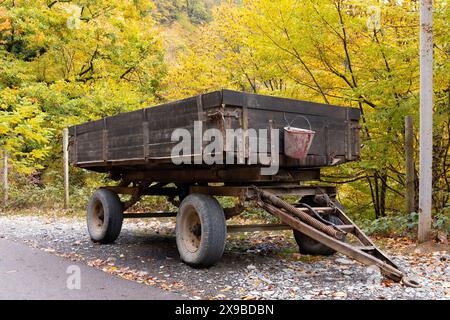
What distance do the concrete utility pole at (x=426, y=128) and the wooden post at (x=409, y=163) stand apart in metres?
1.03

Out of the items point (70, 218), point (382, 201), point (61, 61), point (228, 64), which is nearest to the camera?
point (382, 201)

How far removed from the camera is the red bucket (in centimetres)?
544

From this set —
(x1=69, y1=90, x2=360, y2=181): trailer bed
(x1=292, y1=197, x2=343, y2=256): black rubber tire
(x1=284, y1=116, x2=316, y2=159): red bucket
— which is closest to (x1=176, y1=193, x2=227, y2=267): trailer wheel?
(x1=69, y1=90, x2=360, y2=181): trailer bed

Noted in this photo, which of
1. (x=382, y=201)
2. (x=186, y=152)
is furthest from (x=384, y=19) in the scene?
(x=186, y=152)

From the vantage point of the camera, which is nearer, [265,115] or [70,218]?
[265,115]

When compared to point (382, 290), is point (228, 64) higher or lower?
higher

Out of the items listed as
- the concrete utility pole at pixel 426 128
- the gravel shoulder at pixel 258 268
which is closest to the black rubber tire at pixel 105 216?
the gravel shoulder at pixel 258 268

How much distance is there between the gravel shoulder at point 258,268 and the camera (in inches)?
180

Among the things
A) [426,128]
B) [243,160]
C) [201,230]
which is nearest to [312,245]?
[201,230]

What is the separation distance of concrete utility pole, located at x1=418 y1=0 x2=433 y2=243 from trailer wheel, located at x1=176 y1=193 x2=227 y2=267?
10.3 feet

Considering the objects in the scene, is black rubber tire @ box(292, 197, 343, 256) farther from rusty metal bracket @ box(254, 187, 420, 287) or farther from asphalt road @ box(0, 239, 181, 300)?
asphalt road @ box(0, 239, 181, 300)

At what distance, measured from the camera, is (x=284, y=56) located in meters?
9.52

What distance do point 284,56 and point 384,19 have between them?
2.10 meters
